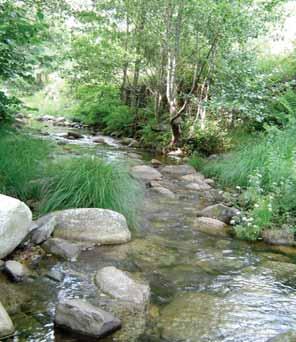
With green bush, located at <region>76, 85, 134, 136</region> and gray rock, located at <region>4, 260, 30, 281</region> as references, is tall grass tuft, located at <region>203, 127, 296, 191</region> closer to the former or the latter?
gray rock, located at <region>4, 260, 30, 281</region>

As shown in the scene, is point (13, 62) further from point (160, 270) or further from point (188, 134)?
point (188, 134)

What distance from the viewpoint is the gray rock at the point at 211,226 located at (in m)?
5.17

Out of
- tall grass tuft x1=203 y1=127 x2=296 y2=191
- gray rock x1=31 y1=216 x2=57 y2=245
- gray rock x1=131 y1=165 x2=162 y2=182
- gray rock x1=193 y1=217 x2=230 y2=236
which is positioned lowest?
gray rock x1=31 y1=216 x2=57 y2=245

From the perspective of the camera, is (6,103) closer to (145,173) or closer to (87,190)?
(87,190)

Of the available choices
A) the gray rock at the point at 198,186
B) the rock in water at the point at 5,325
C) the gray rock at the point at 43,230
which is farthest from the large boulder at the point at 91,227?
the gray rock at the point at 198,186

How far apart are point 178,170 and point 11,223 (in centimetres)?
544

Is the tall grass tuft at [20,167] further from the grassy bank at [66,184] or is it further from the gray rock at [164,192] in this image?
the gray rock at [164,192]

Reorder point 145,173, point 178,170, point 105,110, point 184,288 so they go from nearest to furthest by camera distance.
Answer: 1. point 184,288
2. point 145,173
3. point 178,170
4. point 105,110

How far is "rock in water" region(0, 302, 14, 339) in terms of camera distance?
2.67 metres

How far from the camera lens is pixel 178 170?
8.74 metres

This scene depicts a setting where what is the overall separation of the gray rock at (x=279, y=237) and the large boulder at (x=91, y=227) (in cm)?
167

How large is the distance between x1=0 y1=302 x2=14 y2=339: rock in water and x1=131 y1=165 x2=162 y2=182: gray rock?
504cm

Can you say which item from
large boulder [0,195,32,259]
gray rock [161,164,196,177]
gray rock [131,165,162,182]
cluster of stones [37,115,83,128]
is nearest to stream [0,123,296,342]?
large boulder [0,195,32,259]

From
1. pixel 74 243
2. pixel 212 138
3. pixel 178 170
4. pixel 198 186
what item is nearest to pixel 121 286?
pixel 74 243
